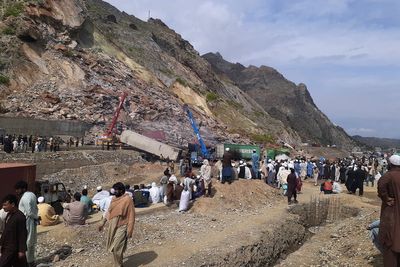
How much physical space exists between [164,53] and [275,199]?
51992mm

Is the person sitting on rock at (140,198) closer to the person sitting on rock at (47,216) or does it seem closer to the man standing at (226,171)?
the person sitting on rock at (47,216)

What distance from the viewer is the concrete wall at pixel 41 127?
101ft

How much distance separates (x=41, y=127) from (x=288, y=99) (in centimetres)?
10238

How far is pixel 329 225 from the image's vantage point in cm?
1630

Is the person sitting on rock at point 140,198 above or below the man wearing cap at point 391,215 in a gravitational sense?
below

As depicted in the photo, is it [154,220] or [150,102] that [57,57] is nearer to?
[150,102]

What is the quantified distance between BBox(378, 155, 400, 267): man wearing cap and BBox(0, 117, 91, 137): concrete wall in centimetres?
2938

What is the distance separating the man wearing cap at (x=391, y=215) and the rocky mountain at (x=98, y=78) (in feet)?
106

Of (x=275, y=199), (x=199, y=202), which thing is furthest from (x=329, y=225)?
(x=199, y=202)

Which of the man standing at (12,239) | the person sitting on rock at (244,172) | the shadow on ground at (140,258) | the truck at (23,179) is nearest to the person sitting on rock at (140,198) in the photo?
the truck at (23,179)

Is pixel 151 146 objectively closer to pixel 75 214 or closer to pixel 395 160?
pixel 75 214

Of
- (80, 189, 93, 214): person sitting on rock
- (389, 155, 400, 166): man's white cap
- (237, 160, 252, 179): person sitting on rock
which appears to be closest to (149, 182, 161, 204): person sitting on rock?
(80, 189, 93, 214): person sitting on rock

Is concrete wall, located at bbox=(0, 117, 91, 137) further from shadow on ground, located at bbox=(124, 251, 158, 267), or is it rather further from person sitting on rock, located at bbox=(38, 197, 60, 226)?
shadow on ground, located at bbox=(124, 251, 158, 267)

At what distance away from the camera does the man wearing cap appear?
573 cm
